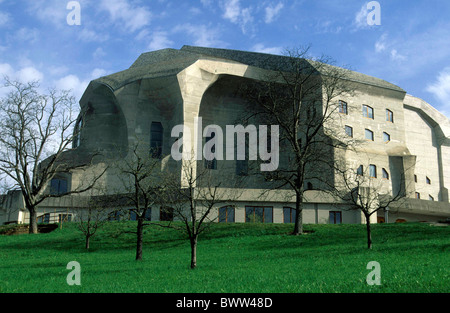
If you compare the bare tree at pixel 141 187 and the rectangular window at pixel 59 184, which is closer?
the bare tree at pixel 141 187

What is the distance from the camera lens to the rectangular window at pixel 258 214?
39.5m

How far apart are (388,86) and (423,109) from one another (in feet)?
27.7

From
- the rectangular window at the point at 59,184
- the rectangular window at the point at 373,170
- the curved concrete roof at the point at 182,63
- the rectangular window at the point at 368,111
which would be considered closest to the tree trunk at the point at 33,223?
the rectangular window at the point at 59,184

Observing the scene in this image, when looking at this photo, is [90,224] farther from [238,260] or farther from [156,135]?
[156,135]

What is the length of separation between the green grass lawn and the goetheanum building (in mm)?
11555

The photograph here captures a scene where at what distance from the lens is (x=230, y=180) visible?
4653 cm

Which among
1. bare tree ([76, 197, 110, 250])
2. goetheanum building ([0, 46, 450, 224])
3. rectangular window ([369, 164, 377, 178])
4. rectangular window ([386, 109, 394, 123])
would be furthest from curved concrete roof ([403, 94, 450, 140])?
bare tree ([76, 197, 110, 250])

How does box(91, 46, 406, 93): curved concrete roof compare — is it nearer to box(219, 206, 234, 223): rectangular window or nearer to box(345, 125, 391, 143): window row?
box(345, 125, 391, 143): window row

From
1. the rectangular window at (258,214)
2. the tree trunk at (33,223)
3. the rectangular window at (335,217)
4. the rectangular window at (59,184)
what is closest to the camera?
the tree trunk at (33,223)

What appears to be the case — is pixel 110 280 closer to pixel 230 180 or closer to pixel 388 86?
pixel 230 180

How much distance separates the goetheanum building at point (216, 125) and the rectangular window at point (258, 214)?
18 cm

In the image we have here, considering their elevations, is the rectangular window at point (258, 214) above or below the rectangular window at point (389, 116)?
below

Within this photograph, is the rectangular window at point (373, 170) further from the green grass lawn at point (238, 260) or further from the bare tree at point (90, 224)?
the bare tree at point (90, 224)

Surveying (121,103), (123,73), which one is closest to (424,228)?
(121,103)
